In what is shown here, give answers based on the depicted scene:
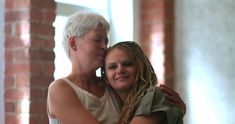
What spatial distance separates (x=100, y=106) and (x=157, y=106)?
293mm

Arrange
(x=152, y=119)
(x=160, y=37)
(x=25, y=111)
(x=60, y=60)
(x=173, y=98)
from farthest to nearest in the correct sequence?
(x=160, y=37) < (x=60, y=60) < (x=25, y=111) < (x=173, y=98) < (x=152, y=119)

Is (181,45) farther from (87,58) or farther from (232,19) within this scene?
(87,58)

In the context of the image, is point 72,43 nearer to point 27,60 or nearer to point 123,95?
point 123,95

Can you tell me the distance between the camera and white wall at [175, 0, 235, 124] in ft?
9.81

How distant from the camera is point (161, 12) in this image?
10.8ft

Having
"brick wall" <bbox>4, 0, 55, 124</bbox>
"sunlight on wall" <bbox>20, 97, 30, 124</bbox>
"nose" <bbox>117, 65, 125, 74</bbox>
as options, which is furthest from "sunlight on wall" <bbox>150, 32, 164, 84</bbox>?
"nose" <bbox>117, 65, 125, 74</bbox>

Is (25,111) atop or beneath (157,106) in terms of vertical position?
beneath

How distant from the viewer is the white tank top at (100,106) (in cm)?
172

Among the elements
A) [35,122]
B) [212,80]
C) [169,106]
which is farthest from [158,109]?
[212,80]

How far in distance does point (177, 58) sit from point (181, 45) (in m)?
0.10

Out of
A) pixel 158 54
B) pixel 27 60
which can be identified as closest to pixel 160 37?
pixel 158 54

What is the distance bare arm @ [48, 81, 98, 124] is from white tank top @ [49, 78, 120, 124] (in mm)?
51

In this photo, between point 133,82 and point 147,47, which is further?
point 147,47

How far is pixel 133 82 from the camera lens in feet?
5.59
